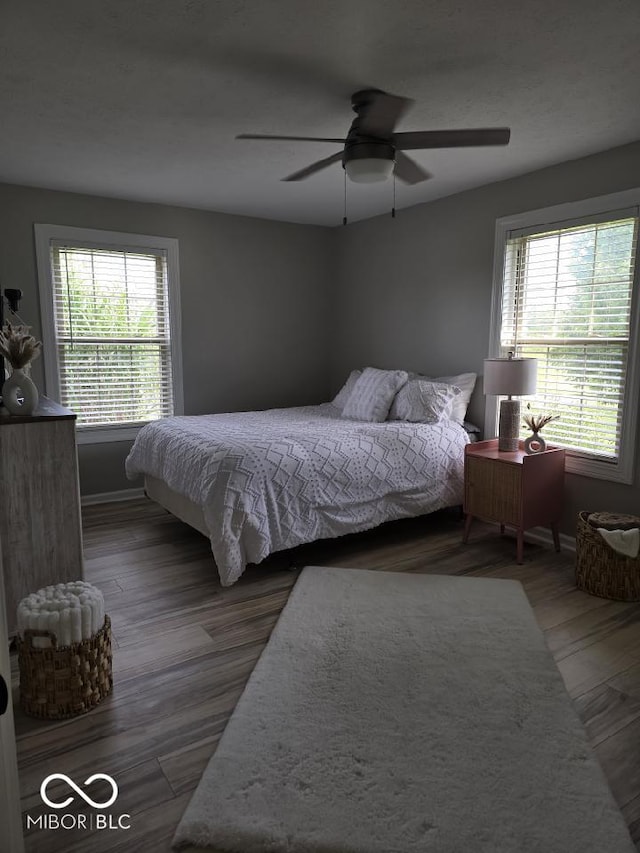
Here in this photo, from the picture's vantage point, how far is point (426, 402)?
4.23 m

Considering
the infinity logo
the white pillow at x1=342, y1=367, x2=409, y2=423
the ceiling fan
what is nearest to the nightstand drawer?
the white pillow at x1=342, y1=367, x2=409, y2=423

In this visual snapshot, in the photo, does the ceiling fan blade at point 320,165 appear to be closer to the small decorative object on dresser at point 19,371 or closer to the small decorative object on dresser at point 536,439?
the small decorative object on dresser at point 19,371

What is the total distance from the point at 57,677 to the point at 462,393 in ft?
10.9

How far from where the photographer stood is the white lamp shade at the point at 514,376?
12.0 feet

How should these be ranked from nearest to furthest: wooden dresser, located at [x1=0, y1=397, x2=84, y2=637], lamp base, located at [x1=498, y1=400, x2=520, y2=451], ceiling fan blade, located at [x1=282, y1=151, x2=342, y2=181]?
wooden dresser, located at [x1=0, y1=397, x2=84, y2=637]
ceiling fan blade, located at [x1=282, y1=151, x2=342, y2=181]
lamp base, located at [x1=498, y1=400, x2=520, y2=451]

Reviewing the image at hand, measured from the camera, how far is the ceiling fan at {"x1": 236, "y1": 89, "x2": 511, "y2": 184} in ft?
7.79

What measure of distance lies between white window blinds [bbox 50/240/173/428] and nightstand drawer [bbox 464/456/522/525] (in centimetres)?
275

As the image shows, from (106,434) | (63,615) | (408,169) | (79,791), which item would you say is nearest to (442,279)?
(408,169)

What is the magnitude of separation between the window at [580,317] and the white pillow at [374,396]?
0.86 meters

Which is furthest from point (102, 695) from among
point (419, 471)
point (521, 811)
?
point (419, 471)

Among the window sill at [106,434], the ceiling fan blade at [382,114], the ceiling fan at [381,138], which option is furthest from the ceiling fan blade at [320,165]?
the window sill at [106,434]

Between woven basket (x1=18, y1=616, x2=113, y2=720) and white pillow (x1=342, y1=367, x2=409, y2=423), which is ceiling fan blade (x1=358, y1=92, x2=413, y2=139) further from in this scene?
woven basket (x1=18, y1=616, x2=113, y2=720)

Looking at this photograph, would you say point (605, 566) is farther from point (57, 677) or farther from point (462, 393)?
point (57, 677)

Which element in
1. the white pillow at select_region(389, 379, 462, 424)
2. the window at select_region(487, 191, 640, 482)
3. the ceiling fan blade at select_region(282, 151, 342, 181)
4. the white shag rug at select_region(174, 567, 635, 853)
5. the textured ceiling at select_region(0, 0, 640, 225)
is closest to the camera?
the white shag rug at select_region(174, 567, 635, 853)
